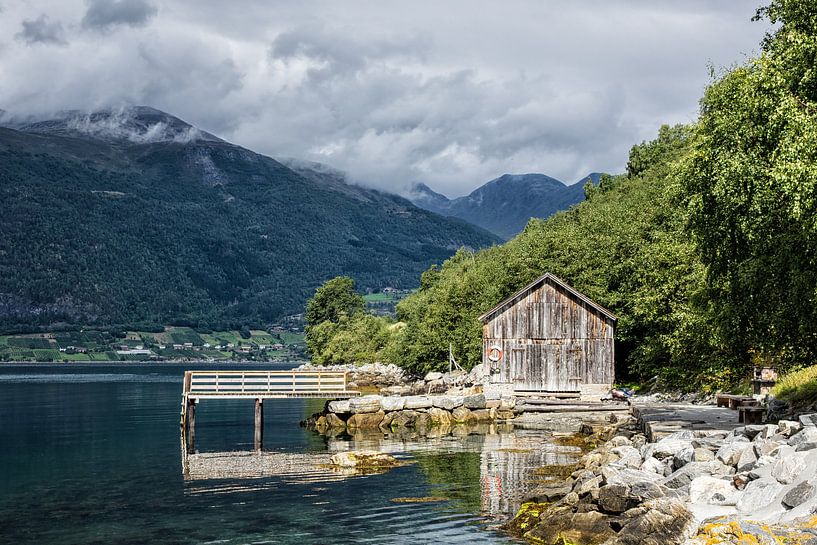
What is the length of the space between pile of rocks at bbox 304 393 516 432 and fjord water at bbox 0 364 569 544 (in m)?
2.11

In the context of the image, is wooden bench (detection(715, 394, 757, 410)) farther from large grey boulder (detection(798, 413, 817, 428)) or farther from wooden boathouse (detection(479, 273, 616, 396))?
wooden boathouse (detection(479, 273, 616, 396))

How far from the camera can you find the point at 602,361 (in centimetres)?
6006

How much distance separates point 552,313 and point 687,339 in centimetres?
1265

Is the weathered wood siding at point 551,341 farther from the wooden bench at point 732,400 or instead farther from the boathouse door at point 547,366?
the wooden bench at point 732,400

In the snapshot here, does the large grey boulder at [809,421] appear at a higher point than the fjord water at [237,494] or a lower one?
higher

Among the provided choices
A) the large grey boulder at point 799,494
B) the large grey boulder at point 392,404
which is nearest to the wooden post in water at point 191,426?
the large grey boulder at point 392,404

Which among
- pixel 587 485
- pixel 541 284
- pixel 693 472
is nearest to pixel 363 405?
pixel 541 284

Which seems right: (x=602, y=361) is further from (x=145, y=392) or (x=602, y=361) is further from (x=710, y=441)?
(x=145, y=392)

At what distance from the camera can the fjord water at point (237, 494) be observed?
23.6 metres

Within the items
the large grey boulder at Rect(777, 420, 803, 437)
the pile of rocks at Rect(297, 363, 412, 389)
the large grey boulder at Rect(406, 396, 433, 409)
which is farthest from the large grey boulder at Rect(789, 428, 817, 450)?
the pile of rocks at Rect(297, 363, 412, 389)

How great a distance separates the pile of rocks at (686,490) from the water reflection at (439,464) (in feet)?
11.4

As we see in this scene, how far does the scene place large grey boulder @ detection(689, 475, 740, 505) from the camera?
1856cm

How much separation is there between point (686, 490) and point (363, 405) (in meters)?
34.1

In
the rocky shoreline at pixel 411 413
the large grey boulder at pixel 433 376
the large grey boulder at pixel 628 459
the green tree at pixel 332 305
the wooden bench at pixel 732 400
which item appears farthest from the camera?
the green tree at pixel 332 305
